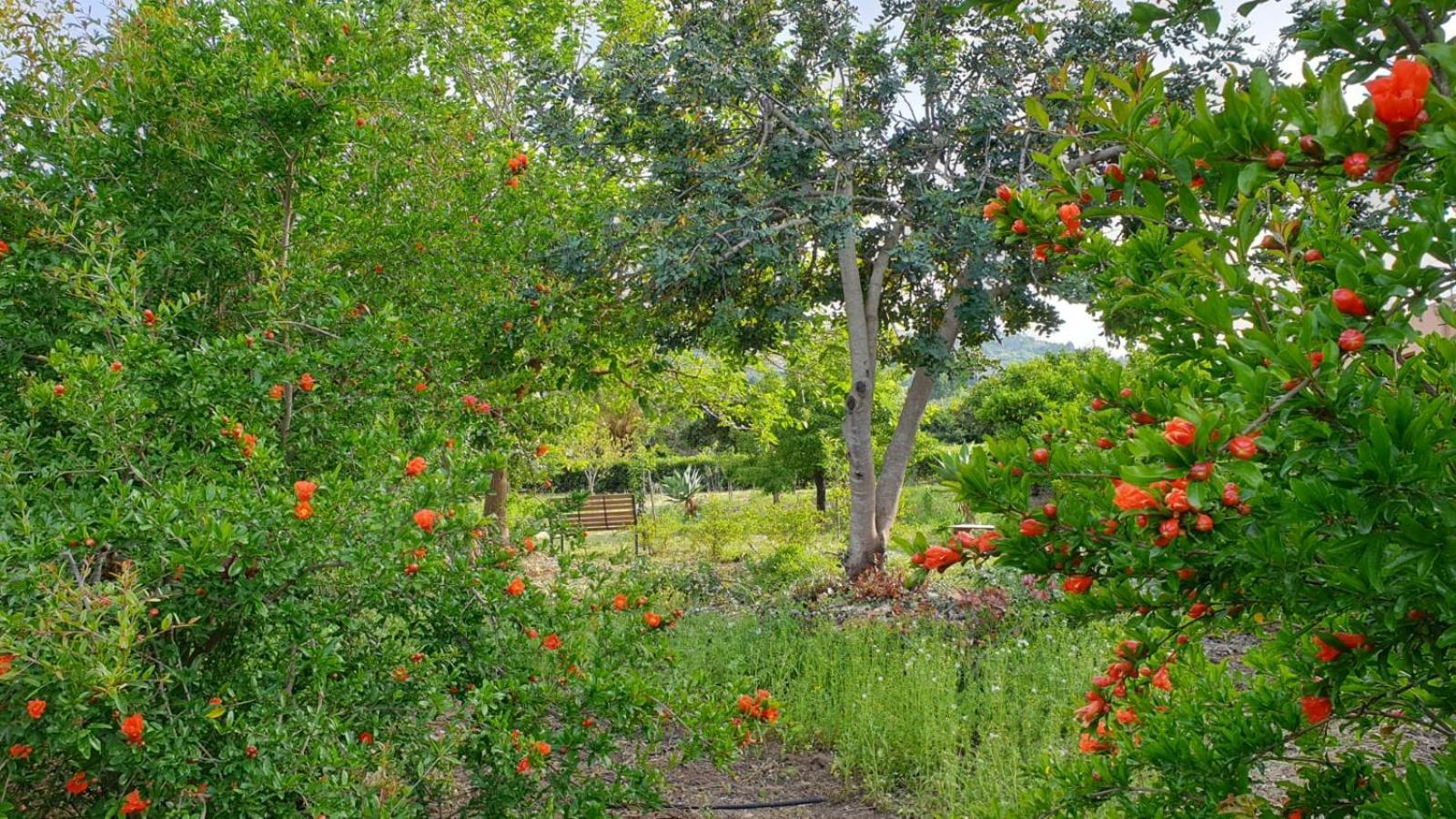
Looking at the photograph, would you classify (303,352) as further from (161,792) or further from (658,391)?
(658,391)

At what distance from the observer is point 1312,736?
64.9 inches

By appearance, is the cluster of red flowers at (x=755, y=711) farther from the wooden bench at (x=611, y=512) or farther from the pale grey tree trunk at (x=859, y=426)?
the wooden bench at (x=611, y=512)

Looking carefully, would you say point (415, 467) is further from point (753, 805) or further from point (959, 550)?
point (753, 805)

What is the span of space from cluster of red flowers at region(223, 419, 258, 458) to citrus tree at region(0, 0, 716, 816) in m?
0.01

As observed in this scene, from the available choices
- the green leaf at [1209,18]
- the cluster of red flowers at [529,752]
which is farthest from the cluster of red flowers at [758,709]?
the green leaf at [1209,18]

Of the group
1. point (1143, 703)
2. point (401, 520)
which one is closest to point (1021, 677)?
point (1143, 703)

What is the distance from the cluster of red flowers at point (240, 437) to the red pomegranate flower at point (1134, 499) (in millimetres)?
2095

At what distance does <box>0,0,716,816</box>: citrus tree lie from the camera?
75.9 inches

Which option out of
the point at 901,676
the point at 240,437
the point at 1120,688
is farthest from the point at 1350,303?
the point at 901,676

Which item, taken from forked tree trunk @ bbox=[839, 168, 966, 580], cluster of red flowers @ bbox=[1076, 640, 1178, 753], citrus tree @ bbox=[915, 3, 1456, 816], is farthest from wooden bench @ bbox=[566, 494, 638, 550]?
citrus tree @ bbox=[915, 3, 1456, 816]

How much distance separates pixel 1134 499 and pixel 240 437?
2.15 metres

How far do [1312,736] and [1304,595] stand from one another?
0.70 meters

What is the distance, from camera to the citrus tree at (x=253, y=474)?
1.93 metres

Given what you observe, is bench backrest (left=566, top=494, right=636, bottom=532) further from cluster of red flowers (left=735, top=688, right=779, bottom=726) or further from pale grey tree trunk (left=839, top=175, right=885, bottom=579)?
cluster of red flowers (left=735, top=688, right=779, bottom=726)
